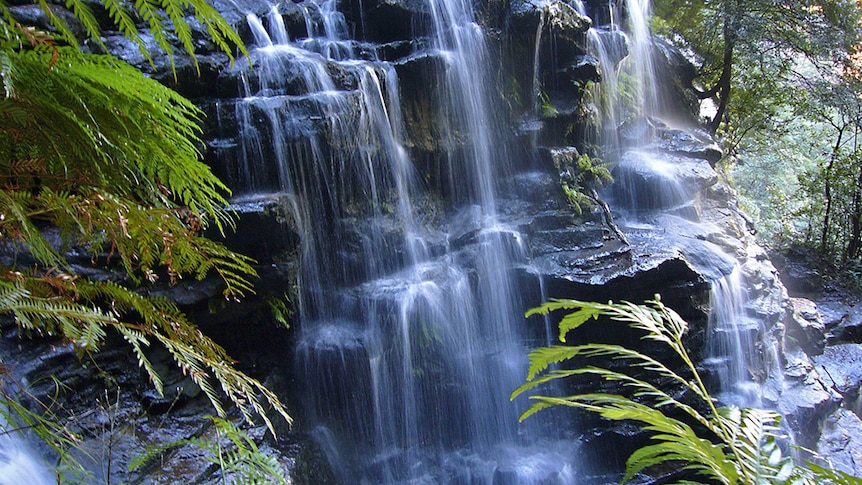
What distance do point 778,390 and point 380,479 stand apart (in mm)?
4811

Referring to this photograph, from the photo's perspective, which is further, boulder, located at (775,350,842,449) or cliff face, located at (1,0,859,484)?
boulder, located at (775,350,842,449)

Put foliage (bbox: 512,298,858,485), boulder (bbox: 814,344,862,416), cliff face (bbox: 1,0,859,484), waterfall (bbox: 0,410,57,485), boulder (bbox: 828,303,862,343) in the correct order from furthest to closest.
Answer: boulder (bbox: 828,303,862,343), boulder (bbox: 814,344,862,416), cliff face (bbox: 1,0,859,484), waterfall (bbox: 0,410,57,485), foliage (bbox: 512,298,858,485)

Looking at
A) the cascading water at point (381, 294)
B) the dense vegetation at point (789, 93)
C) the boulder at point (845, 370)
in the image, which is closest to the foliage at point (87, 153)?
the cascading water at point (381, 294)

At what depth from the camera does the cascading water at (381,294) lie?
16.6ft

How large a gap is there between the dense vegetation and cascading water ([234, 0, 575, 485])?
234 inches

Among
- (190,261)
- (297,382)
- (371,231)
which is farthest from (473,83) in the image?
(190,261)

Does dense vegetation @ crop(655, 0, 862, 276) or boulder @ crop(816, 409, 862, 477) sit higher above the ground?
dense vegetation @ crop(655, 0, 862, 276)

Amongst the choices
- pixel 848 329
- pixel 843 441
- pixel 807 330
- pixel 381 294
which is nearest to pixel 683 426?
pixel 381 294

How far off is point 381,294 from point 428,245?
1009mm

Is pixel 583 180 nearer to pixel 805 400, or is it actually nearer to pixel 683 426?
pixel 805 400

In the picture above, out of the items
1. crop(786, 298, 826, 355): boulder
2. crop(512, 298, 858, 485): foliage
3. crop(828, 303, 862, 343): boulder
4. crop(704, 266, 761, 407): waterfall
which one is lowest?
crop(828, 303, 862, 343): boulder

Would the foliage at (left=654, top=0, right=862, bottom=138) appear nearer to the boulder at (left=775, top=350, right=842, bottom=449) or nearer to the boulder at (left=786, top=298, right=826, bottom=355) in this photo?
the boulder at (left=786, top=298, right=826, bottom=355)

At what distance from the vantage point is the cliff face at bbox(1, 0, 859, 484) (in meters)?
5.00

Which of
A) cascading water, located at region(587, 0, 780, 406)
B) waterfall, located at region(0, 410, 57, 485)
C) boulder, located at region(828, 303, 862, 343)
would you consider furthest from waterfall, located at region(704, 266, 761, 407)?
waterfall, located at region(0, 410, 57, 485)
